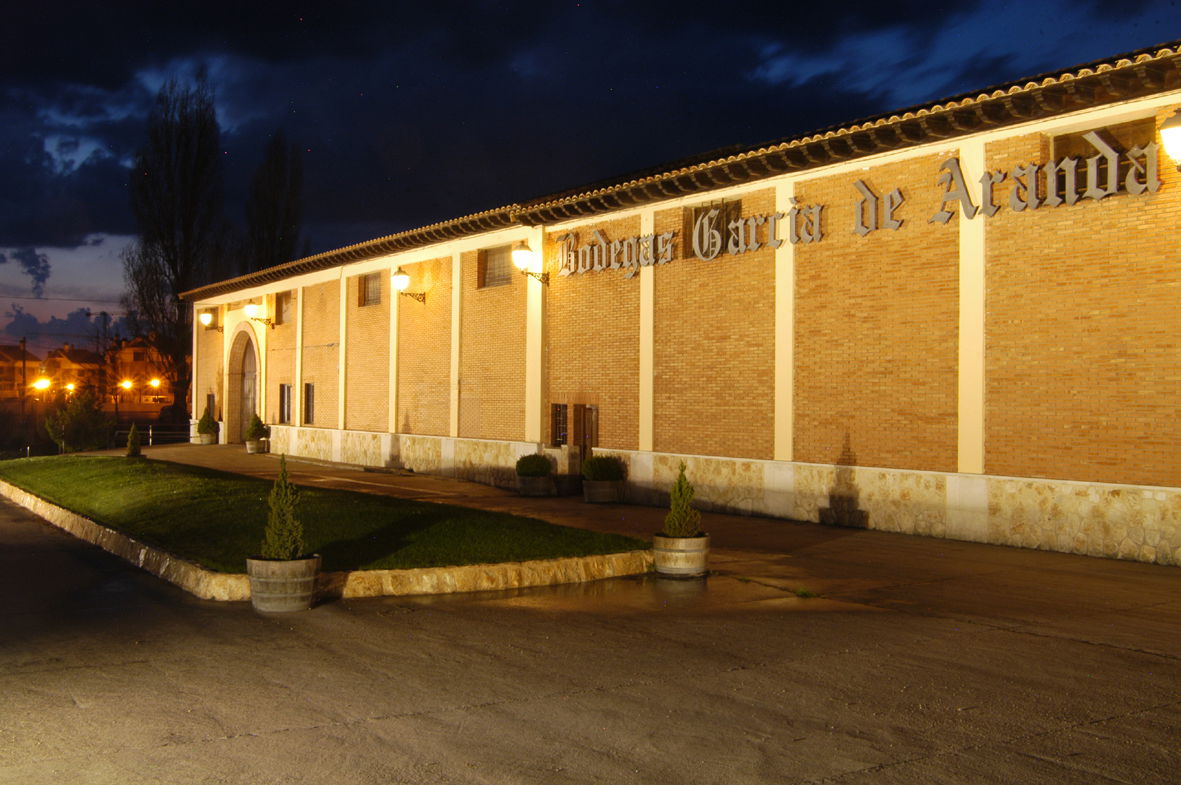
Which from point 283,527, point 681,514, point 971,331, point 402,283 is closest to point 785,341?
point 971,331

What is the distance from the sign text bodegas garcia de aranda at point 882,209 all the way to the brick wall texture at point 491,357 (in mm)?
2185

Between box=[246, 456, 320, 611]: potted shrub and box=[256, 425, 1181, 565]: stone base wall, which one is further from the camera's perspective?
box=[256, 425, 1181, 565]: stone base wall

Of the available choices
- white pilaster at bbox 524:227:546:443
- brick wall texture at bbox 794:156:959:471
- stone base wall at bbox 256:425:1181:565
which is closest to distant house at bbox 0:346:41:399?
white pilaster at bbox 524:227:546:443

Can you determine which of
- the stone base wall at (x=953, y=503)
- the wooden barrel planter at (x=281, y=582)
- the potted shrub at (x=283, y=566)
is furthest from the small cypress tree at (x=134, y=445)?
the wooden barrel planter at (x=281, y=582)

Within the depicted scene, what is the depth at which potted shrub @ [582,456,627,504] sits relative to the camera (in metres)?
19.3

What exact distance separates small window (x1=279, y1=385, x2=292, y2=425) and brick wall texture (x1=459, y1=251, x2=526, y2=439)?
11.6 meters

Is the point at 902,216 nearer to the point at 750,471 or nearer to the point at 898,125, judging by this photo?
the point at 898,125

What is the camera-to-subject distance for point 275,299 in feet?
115

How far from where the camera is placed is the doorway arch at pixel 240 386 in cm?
3838

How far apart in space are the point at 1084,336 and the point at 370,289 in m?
21.3

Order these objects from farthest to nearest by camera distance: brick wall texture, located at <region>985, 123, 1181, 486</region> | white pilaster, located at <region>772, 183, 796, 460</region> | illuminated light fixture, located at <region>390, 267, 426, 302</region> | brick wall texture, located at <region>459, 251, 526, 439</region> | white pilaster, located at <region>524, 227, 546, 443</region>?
1. illuminated light fixture, located at <region>390, 267, 426, 302</region>
2. brick wall texture, located at <region>459, 251, 526, 439</region>
3. white pilaster, located at <region>524, 227, 546, 443</region>
4. white pilaster, located at <region>772, 183, 796, 460</region>
5. brick wall texture, located at <region>985, 123, 1181, 486</region>

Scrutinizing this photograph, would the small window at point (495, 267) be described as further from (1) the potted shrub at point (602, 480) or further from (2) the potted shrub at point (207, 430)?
(2) the potted shrub at point (207, 430)

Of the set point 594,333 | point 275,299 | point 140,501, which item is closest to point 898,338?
point 594,333

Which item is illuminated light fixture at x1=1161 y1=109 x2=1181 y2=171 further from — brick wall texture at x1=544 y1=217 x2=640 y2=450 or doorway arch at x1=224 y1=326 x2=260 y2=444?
doorway arch at x1=224 y1=326 x2=260 y2=444
